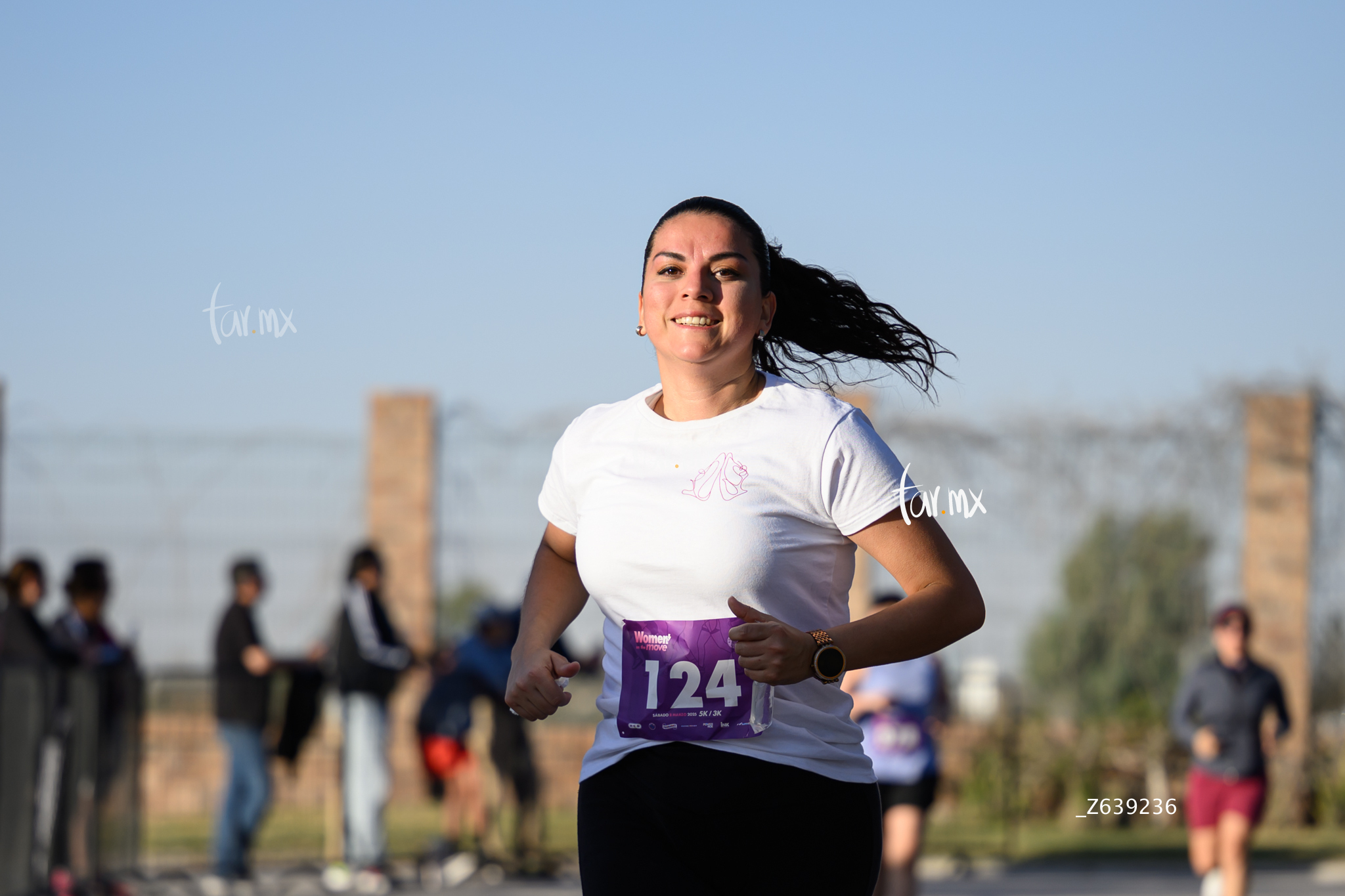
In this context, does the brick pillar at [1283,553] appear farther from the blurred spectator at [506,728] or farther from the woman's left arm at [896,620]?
the woman's left arm at [896,620]

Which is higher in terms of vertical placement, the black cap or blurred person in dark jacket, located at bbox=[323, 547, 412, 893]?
the black cap

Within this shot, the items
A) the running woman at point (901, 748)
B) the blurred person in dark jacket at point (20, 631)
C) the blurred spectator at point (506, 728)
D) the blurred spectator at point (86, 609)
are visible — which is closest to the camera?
the running woman at point (901, 748)

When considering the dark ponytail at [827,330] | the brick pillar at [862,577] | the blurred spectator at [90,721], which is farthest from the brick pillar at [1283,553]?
the dark ponytail at [827,330]

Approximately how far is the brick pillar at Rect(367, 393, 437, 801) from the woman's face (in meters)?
10.6

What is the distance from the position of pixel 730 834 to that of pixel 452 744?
892cm

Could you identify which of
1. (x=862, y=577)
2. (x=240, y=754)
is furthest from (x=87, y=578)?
(x=862, y=577)

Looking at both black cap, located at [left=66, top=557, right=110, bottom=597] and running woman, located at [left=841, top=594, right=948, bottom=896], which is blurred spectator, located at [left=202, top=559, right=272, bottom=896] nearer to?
black cap, located at [left=66, top=557, right=110, bottom=597]

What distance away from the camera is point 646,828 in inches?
112

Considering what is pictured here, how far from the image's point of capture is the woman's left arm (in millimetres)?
2605

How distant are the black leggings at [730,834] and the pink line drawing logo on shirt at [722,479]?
0.44 meters

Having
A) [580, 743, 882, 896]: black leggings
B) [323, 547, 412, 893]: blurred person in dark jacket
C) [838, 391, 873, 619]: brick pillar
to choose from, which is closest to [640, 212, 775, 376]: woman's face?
[580, 743, 882, 896]: black leggings

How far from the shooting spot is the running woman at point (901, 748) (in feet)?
27.0

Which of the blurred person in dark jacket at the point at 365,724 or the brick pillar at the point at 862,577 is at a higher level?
the brick pillar at the point at 862,577

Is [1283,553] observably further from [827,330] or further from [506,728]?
[827,330]
